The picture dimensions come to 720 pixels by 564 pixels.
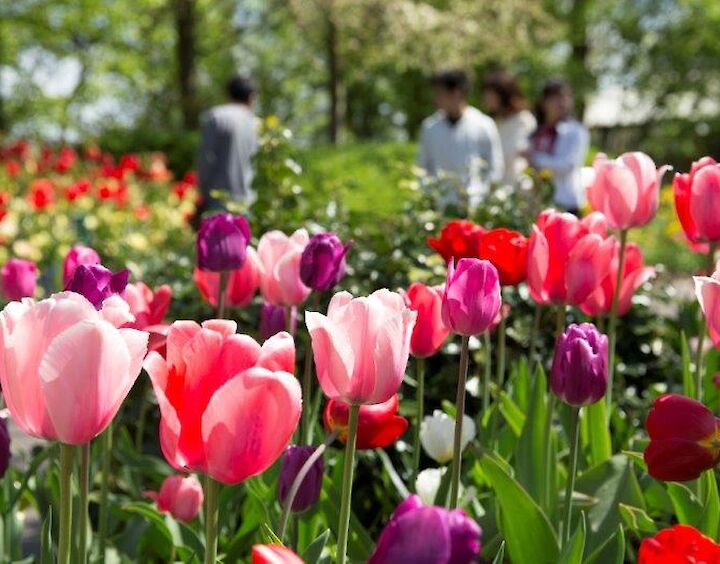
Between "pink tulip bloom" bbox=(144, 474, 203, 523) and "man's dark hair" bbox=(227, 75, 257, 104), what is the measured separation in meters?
4.67

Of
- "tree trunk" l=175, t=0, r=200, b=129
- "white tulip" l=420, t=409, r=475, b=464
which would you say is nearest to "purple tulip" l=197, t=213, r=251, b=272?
"white tulip" l=420, t=409, r=475, b=464

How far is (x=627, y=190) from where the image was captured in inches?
77.1

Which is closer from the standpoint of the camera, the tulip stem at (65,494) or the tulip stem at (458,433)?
the tulip stem at (65,494)

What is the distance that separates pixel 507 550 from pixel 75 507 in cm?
95

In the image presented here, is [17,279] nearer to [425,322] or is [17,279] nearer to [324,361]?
[425,322]

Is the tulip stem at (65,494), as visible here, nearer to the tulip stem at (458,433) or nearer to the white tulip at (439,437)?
the tulip stem at (458,433)

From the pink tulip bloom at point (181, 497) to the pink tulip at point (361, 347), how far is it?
2.61 ft

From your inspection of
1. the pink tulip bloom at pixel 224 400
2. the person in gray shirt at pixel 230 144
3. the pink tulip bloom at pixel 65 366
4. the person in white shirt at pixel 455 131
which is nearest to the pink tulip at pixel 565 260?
the pink tulip bloom at pixel 224 400

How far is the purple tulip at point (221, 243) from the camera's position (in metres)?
1.89

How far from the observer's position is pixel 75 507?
7.17 feet

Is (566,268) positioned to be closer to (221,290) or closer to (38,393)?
(221,290)

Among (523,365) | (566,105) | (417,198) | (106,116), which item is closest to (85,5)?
(106,116)

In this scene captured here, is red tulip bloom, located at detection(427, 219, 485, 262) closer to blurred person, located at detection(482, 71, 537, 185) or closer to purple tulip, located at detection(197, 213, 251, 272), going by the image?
purple tulip, located at detection(197, 213, 251, 272)

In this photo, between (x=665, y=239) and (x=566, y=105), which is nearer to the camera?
(x=566, y=105)
